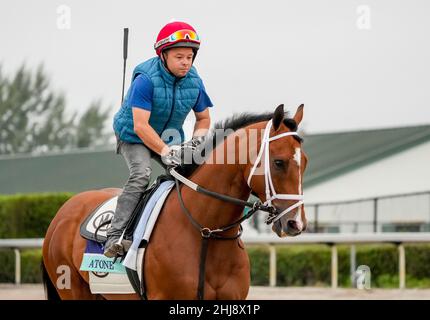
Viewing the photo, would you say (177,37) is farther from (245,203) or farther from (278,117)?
(245,203)

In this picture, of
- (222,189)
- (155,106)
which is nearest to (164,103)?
(155,106)

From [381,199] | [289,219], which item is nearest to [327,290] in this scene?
[381,199]

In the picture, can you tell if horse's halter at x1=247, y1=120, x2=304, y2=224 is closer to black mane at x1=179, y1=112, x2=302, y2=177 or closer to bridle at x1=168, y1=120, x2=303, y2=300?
bridle at x1=168, y1=120, x2=303, y2=300

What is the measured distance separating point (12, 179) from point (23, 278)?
46.7 feet

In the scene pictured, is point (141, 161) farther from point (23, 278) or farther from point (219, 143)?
point (23, 278)

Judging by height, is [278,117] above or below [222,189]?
above

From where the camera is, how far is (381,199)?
19.0 meters

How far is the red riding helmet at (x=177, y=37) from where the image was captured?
686 centimetres

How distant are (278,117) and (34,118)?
5545 cm

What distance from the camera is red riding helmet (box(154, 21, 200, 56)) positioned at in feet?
22.5

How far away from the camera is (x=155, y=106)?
23.0 feet

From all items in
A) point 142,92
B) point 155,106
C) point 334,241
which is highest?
point 142,92

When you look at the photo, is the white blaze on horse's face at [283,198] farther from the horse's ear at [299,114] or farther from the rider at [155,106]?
the rider at [155,106]

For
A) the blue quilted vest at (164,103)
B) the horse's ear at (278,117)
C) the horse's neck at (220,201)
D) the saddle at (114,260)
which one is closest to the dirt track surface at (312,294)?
the saddle at (114,260)
